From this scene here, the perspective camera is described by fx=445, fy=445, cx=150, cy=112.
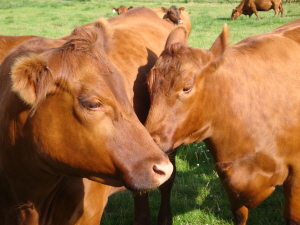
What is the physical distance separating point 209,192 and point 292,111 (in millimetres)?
1664

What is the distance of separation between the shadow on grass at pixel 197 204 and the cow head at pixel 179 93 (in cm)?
142

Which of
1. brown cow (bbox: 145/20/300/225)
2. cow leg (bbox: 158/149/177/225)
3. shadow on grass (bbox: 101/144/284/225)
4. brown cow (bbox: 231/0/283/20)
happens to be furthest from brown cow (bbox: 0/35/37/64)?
brown cow (bbox: 231/0/283/20)

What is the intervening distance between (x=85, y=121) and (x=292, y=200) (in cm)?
216

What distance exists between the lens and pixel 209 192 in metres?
4.85

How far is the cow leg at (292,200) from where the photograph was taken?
11.8 ft

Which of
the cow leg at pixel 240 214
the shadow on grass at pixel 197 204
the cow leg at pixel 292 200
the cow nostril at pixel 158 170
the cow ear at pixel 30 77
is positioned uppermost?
the cow ear at pixel 30 77

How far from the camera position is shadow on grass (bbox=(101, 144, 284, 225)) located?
4387 mm

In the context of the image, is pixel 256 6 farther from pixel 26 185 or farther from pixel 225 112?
pixel 26 185

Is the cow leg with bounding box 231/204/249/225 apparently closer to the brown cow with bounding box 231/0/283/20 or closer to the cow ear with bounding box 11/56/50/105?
the cow ear with bounding box 11/56/50/105

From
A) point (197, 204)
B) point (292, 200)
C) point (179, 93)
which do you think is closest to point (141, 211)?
point (197, 204)

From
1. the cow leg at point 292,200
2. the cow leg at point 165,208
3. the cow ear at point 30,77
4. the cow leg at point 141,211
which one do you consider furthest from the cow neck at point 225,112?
the cow ear at point 30,77

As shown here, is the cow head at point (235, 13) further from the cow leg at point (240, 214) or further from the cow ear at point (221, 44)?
the cow ear at point (221, 44)

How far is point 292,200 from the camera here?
364cm

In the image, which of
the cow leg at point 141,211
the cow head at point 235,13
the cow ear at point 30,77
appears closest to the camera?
the cow ear at point 30,77
